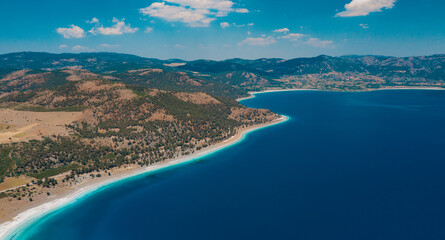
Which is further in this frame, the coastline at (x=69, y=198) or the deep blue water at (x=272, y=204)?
the coastline at (x=69, y=198)

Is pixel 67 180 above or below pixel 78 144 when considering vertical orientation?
below

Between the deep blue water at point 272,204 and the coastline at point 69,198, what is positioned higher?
the deep blue water at point 272,204

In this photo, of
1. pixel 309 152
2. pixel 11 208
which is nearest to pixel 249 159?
pixel 309 152

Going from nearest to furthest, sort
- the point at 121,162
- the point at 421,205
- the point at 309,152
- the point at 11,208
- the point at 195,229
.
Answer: the point at 195,229 < the point at 421,205 < the point at 11,208 < the point at 121,162 < the point at 309,152

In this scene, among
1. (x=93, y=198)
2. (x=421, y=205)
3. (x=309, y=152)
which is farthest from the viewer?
(x=309, y=152)

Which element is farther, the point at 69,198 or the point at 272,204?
the point at 69,198

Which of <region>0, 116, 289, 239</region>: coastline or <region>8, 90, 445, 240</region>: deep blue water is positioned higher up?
<region>8, 90, 445, 240</region>: deep blue water

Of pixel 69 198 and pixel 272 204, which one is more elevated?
pixel 272 204

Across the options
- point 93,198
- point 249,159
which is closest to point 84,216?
point 93,198

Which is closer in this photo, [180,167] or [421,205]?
[421,205]

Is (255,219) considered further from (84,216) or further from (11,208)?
(11,208)

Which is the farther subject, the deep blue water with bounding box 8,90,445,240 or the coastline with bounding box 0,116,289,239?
the coastline with bounding box 0,116,289,239
